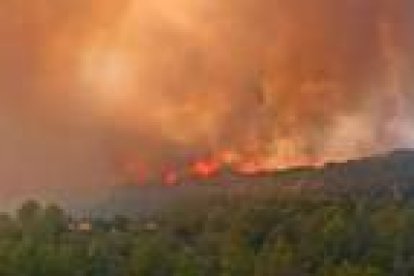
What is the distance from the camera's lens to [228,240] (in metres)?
28.8

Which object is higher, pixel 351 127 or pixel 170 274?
pixel 351 127

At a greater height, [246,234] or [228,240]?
[246,234]

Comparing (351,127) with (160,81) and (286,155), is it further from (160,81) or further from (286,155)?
(160,81)

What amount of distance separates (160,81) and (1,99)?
206 inches

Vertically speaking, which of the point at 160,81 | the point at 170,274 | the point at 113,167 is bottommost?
the point at 170,274

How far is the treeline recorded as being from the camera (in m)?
24.8

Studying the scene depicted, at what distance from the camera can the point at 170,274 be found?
24.8 metres

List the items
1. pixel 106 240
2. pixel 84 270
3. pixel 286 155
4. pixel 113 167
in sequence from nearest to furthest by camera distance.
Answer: pixel 84 270
pixel 106 240
pixel 113 167
pixel 286 155

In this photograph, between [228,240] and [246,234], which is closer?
[228,240]

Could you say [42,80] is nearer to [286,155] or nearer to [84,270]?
[286,155]

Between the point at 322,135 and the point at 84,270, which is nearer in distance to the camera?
the point at 84,270

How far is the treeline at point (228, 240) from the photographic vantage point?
24.8 m

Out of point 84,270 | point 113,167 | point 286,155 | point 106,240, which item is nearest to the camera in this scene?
point 84,270

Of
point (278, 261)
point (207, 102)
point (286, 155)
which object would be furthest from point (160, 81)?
point (278, 261)
